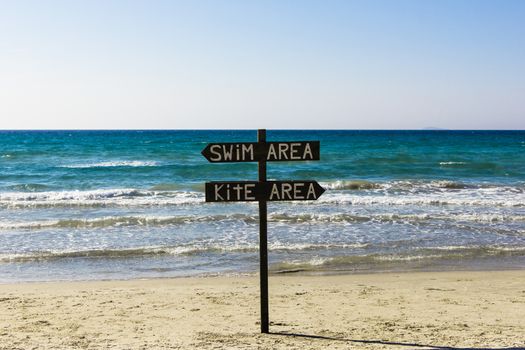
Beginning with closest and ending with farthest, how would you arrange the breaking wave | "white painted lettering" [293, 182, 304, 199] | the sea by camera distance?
1. "white painted lettering" [293, 182, 304, 199]
2. the sea
3. the breaking wave

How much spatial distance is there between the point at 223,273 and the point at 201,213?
7.03 m

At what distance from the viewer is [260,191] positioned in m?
6.21

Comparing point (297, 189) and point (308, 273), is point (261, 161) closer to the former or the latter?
point (297, 189)

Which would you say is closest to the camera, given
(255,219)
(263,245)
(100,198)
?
(263,245)

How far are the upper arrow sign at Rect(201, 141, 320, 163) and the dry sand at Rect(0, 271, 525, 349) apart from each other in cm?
195

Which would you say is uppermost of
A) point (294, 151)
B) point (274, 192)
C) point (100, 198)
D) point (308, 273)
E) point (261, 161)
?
point (294, 151)

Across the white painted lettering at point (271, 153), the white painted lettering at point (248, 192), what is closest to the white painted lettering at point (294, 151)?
the white painted lettering at point (271, 153)

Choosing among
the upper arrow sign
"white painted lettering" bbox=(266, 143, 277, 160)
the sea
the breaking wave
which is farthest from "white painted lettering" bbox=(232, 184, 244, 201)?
the breaking wave

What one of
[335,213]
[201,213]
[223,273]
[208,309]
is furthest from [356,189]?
[208,309]

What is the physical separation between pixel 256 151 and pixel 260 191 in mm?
427

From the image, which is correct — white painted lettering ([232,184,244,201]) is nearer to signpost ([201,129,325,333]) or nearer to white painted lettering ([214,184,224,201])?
signpost ([201,129,325,333])

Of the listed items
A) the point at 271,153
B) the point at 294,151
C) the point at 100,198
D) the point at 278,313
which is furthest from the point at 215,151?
the point at 100,198

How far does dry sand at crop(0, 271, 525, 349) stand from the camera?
6.25 meters

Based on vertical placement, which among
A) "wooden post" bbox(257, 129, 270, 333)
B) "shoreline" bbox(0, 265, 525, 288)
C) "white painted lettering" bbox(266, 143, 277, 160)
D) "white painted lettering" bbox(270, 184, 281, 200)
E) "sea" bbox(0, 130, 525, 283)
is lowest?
"shoreline" bbox(0, 265, 525, 288)
